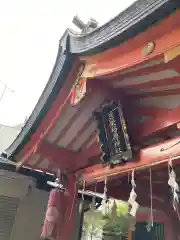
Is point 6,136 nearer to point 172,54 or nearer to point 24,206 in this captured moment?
point 24,206

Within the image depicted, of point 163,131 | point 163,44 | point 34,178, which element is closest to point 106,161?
point 163,131

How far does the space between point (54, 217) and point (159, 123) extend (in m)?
2.28

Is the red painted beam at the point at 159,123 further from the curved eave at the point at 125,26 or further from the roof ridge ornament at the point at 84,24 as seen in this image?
the roof ridge ornament at the point at 84,24

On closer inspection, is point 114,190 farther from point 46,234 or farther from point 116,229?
point 46,234

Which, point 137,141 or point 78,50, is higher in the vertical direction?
point 78,50

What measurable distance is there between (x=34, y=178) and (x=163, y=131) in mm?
3467

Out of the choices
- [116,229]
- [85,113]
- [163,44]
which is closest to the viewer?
[163,44]

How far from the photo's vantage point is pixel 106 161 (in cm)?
349

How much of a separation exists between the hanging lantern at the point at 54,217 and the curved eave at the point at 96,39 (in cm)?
105

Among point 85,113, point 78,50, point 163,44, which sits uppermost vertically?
point 78,50

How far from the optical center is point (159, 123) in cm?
300

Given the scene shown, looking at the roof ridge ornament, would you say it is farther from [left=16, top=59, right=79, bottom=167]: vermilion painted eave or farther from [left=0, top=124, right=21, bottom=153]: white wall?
[left=0, top=124, right=21, bottom=153]: white wall

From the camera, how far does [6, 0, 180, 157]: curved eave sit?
2.07 m

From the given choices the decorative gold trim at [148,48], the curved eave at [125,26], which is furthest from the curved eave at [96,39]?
the decorative gold trim at [148,48]
